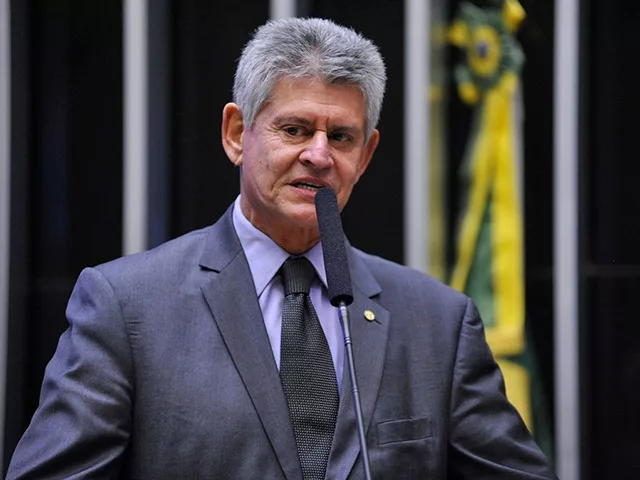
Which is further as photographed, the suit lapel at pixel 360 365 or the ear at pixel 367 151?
the ear at pixel 367 151

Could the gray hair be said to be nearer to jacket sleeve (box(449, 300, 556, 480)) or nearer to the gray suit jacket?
the gray suit jacket

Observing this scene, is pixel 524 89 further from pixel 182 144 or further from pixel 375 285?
pixel 375 285

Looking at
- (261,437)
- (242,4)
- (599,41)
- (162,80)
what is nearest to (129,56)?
(162,80)

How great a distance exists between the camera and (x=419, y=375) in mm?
2740

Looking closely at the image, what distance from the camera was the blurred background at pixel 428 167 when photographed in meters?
5.67

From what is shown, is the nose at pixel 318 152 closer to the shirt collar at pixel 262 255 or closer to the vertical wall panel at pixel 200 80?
the shirt collar at pixel 262 255

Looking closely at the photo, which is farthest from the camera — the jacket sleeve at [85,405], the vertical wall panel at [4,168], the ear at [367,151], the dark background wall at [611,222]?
the vertical wall panel at [4,168]

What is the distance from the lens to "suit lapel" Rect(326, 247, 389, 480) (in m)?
2.52

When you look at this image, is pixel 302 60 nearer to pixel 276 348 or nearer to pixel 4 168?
pixel 276 348

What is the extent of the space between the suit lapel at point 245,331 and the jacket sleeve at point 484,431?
48 cm

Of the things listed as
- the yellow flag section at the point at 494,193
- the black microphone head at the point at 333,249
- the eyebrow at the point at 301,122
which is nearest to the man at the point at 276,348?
the eyebrow at the point at 301,122

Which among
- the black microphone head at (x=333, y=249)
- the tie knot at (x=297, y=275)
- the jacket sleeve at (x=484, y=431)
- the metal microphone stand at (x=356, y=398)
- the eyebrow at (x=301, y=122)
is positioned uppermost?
the eyebrow at (x=301, y=122)

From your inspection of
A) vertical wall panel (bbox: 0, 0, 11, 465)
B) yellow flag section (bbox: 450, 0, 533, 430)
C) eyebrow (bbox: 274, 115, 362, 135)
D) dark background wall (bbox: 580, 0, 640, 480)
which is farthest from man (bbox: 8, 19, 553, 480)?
vertical wall panel (bbox: 0, 0, 11, 465)

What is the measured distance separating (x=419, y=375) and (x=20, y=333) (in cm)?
358
